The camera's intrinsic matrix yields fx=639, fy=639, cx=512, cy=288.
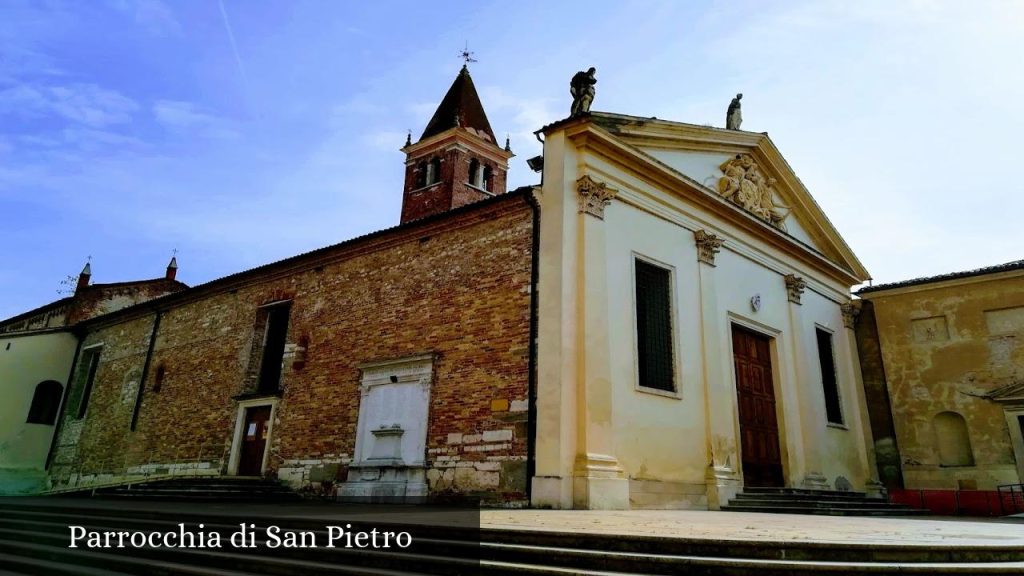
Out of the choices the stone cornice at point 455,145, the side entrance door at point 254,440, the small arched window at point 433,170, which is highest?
the stone cornice at point 455,145

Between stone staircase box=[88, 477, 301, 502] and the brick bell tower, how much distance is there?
56.0ft

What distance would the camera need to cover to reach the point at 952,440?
50.9 ft

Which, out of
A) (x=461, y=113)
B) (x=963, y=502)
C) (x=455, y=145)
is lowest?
(x=963, y=502)

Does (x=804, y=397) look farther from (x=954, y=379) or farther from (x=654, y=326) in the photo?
(x=654, y=326)

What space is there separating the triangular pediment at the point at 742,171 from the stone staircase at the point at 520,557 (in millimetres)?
8363

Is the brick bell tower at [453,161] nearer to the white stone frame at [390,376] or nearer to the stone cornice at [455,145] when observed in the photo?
the stone cornice at [455,145]

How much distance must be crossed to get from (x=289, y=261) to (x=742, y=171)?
11.3m

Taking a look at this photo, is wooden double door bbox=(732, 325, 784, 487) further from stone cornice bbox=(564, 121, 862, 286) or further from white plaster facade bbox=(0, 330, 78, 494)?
white plaster facade bbox=(0, 330, 78, 494)

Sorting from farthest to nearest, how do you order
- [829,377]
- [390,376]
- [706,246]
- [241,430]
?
[829,377] → [241,430] → [706,246] → [390,376]

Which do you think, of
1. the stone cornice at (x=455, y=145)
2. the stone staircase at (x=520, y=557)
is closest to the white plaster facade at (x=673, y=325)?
the stone staircase at (x=520, y=557)

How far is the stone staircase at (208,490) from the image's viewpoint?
41.6 ft

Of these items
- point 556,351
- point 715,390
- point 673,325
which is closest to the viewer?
point 556,351

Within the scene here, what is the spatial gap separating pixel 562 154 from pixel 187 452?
12201mm

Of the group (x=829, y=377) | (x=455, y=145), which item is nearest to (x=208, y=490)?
(x=829, y=377)
